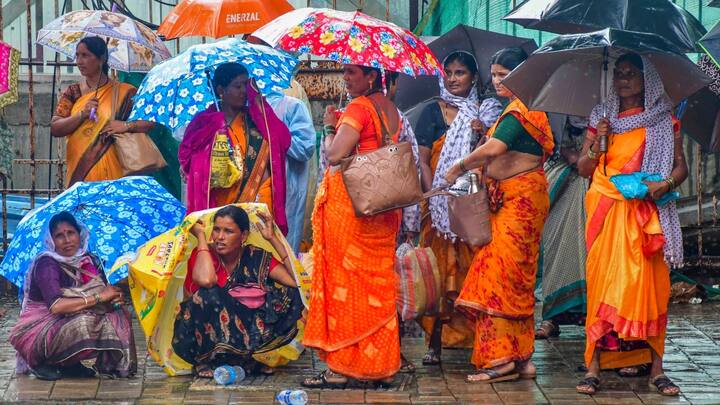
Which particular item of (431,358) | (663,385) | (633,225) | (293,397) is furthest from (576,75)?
(293,397)

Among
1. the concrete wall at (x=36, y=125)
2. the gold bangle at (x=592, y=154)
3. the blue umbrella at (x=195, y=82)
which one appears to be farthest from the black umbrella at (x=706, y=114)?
the concrete wall at (x=36, y=125)

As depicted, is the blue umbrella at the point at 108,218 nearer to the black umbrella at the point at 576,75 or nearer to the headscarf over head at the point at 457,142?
the headscarf over head at the point at 457,142

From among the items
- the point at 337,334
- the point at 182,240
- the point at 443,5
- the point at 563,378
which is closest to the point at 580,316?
the point at 563,378

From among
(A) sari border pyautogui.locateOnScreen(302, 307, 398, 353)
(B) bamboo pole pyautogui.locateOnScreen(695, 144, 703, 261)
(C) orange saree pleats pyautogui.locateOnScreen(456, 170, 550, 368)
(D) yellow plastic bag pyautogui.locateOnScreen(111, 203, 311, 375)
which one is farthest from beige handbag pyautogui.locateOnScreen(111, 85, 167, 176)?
(B) bamboo pole pyautogui.locateOnScreen(695, 144, 703, 261)

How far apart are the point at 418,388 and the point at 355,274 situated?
746 mm

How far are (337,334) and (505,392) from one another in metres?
0.98

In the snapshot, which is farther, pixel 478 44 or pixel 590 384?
pixel 478 44

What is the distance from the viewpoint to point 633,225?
704 centimetres

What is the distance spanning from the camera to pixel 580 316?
855cm

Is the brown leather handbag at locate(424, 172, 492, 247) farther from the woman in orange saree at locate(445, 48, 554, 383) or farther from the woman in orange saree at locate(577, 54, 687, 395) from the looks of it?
the woman in orange saree at locate(577, 54, 687, 395)

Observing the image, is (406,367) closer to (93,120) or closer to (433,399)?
(433,399)

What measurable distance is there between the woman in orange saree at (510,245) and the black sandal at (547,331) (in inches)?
46.6

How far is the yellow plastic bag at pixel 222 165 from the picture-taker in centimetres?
775

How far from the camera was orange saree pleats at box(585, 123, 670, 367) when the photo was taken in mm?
6969
